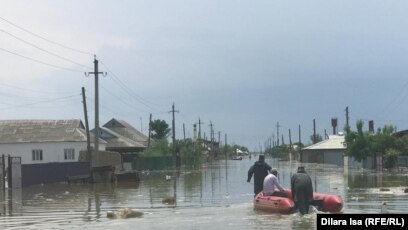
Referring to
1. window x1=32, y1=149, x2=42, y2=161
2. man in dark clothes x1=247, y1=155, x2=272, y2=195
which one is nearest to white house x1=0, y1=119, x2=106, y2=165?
window x1=32, y1=149, x2=42, y2=161

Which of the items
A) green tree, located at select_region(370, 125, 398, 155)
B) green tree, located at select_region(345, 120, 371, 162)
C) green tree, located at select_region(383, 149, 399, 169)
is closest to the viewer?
green tree, located at select_region(383, 149, 399, 169)

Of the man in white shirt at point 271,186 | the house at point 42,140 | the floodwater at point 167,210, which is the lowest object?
the floodwater at point 167,210

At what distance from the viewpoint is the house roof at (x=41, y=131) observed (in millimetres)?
61531

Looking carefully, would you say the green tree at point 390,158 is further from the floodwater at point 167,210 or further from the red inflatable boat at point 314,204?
the red inflatable boat at point 314,204

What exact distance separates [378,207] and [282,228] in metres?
6.30

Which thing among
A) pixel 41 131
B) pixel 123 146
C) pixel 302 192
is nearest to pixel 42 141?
pixel 41 131

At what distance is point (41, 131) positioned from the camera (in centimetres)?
6312

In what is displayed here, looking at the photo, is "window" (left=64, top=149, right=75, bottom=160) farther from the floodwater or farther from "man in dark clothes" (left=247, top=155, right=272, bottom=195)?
"man in dark clothes" (left=247, top=155, right=272, bottom=195)

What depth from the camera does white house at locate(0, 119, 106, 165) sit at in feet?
199

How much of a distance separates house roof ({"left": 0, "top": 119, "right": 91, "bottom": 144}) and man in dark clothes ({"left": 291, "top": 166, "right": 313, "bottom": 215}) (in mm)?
44602

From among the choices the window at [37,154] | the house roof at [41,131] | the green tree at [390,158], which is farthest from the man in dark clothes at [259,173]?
the window at [37,154]

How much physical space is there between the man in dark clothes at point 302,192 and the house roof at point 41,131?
4460 cm

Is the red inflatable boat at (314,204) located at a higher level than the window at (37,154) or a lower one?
lower

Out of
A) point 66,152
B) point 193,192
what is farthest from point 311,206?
point 66,152
